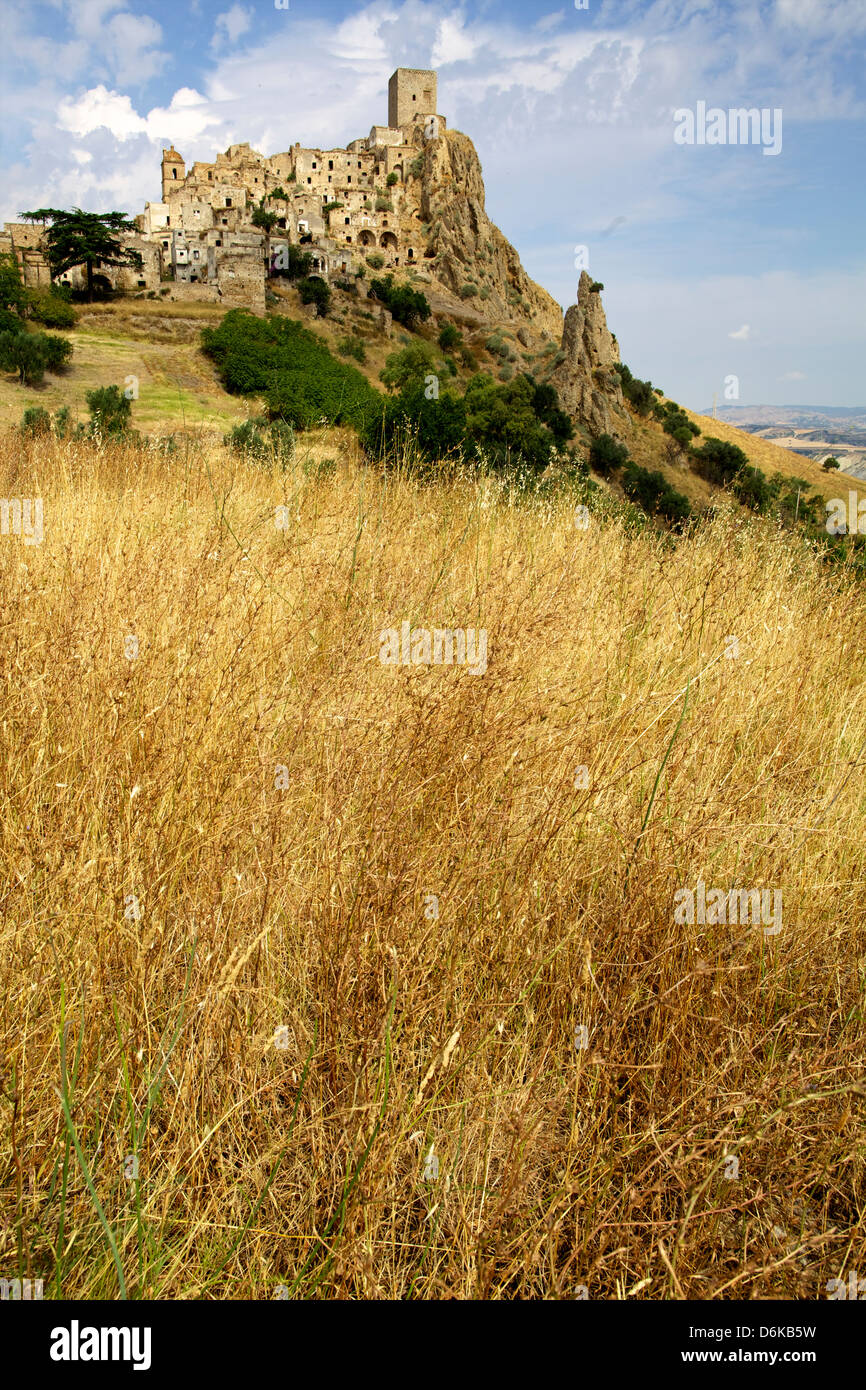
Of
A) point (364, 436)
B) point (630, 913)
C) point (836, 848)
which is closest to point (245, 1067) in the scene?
point (630, 913)

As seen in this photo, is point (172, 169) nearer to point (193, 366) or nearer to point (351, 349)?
point (351, 349)

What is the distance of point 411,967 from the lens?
1573mm

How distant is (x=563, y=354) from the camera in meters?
39.5

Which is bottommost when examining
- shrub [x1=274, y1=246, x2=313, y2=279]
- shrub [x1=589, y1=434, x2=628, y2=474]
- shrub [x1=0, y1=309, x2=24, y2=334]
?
shrub [x1=589, y1=434, x2=628, y2=474]

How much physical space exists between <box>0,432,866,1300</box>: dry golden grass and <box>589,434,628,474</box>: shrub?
34.3 metres

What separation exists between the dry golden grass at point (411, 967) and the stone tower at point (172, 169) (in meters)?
72.1

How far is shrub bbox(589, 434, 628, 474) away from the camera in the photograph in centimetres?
3484

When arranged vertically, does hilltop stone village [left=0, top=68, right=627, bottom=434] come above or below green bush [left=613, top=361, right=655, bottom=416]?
above

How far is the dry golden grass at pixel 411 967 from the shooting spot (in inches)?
48.5

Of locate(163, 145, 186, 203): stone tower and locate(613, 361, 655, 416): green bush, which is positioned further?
locate(163, 145, 186, 203): stone tower

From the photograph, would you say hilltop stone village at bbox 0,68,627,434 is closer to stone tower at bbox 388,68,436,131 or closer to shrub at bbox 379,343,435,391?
stone tower at bbox 388,68,436,131

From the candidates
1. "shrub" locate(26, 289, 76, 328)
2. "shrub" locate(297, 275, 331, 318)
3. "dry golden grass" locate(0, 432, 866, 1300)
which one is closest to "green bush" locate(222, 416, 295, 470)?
"dry golden grass" locate(0, 432, 866, 1300)

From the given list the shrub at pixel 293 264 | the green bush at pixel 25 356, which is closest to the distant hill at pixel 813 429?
the green bush at pixel 25 356
